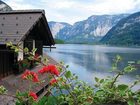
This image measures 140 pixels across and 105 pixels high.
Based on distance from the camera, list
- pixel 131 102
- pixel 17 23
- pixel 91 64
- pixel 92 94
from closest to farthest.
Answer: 1. pixel 131 102
2. pixel 92 94
3. pixel 17 23
4. pixel 91 64

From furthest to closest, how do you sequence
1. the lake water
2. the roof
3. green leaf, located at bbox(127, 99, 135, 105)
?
the lake water → the roof → green leaf, located at bbox(127, 99, 135, 105)

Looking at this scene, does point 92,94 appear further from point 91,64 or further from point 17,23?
point 91,64

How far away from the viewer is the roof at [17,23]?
14680 millimetres

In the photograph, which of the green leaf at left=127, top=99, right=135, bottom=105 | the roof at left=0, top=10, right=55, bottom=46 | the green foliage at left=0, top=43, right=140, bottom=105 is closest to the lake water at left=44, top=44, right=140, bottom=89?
the green foliage at left=0, top=43, right=140, bottom=105

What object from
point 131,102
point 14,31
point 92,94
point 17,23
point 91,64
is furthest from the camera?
point 91,64

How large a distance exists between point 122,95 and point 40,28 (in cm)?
1759

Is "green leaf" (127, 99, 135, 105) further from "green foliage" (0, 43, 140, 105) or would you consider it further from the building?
the building

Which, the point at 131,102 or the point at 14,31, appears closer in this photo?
the point at 131,102

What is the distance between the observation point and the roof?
1468 centimetres

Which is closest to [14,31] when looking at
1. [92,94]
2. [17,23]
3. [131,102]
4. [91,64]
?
[17,23]

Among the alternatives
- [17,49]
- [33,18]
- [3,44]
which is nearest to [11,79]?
[3,44]

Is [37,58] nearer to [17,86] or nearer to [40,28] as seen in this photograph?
[17,86]

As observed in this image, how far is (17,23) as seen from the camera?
1667cm

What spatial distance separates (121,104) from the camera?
4.11 meters
